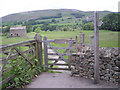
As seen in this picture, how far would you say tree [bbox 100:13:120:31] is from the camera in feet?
11.2

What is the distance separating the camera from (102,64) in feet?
12.7

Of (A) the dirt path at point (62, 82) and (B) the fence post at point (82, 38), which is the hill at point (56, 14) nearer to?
(B) the fence post at point (82, 38)

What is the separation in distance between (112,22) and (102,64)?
1.29m

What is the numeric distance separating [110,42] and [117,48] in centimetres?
28

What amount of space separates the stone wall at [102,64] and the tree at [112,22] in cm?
74

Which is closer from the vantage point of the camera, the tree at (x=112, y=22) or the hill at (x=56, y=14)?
the tree at (x=112, y=22)

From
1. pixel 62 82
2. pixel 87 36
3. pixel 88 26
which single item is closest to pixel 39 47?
pixel 62 82

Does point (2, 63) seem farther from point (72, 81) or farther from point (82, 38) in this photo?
point (82, 38)

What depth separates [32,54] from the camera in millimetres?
4508

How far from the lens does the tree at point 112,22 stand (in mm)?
3420

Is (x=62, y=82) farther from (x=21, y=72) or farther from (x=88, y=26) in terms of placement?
(x=88, y=26)

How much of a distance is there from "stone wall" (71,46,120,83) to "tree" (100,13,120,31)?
2.44 feet

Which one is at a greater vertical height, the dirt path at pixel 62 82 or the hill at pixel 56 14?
the hill at pixel 56 14

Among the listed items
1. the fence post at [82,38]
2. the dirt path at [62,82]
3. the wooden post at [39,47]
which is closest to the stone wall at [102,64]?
the dirt path at [62,82]
